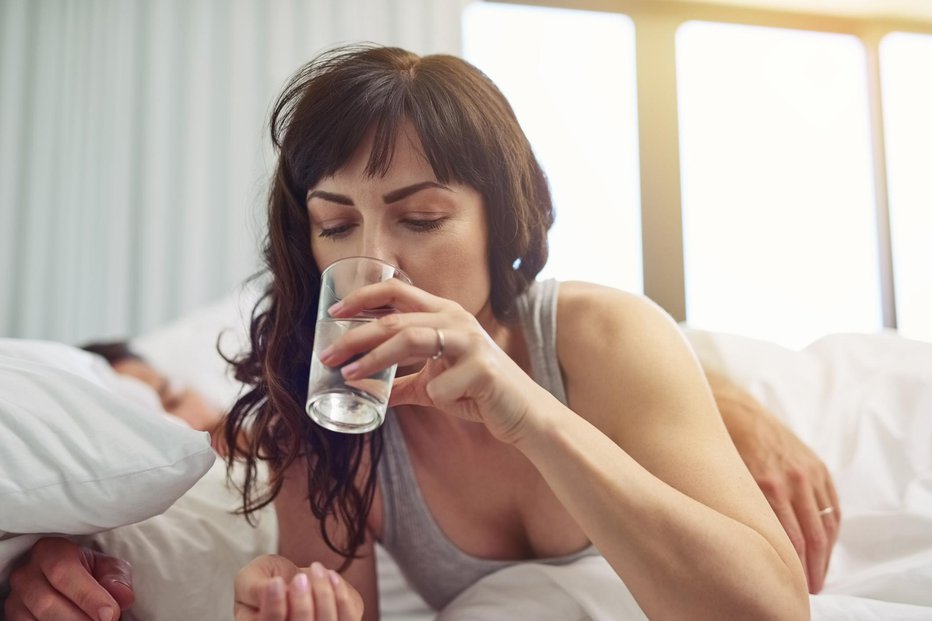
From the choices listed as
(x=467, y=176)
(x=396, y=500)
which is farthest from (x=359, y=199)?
(x=396, y=500)

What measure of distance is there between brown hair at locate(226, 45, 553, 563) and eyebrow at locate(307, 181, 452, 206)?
20mm

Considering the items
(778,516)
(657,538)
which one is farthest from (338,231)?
(778,516)

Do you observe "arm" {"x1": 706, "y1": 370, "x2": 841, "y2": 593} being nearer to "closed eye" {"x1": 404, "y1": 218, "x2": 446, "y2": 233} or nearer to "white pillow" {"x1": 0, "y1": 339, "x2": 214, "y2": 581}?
"closed eye" {"x1": 404, "y1": 218, "x2": 446, "y2": 233}

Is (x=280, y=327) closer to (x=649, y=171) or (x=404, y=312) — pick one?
(x=404, y=312)

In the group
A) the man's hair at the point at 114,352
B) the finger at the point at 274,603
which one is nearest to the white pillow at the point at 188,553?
the finger at the point at 274,603

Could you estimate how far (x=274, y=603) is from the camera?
86 cm

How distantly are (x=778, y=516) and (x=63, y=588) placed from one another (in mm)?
993

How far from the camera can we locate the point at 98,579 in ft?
3.55

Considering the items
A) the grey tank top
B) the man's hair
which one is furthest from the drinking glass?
the man's hair

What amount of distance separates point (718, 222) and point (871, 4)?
4.58 ft

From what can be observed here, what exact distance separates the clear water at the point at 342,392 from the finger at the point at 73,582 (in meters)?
0.38

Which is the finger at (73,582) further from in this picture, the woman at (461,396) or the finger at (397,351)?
the finger at (397,351)

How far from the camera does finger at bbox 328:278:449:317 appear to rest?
2.82 ft

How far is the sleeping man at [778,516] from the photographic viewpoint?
991 mm
